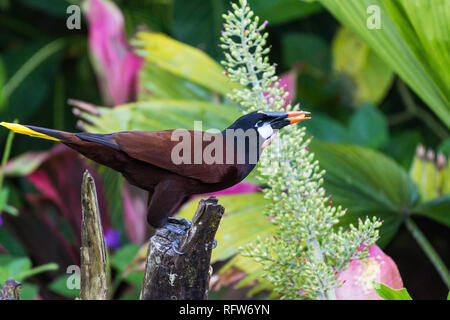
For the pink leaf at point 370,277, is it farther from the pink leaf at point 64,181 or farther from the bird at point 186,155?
the pink leaf at point 64,181

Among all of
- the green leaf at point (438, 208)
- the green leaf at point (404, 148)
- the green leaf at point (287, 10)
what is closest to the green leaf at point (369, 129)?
the green leaf at point (404, 148)

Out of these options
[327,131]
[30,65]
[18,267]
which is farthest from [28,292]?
[30,65]

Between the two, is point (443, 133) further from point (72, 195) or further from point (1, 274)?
point (1, 274)

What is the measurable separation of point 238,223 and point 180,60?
37 cm

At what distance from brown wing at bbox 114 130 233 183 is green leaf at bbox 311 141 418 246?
339 mm

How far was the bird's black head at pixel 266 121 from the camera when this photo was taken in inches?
19.4

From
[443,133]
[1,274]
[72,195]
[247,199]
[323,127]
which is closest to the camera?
[1,274]

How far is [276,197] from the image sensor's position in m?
0.54

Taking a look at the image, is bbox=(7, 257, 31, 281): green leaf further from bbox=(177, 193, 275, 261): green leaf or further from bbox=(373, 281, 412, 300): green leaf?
bbox=(373, 281, 412, 300): green leaf

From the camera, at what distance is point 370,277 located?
0.63m

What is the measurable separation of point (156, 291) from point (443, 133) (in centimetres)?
126

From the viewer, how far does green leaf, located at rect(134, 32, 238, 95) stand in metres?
0.99

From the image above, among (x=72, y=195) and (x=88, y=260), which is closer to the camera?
(x=88, y=260)
